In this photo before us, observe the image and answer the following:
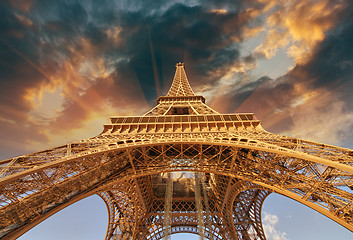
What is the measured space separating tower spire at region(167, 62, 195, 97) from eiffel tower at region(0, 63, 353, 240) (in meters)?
8.89

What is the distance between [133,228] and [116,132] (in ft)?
34.1

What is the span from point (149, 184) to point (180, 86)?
19107 millimetres

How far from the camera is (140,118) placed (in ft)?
48.5

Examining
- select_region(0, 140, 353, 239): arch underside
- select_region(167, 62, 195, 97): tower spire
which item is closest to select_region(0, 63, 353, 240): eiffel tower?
select_region(0, 140, 353, 239): arch underside

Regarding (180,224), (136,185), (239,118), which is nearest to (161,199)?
(180,224)

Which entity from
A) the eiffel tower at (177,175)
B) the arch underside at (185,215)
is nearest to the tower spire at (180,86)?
the eiffel tower at (177,175)

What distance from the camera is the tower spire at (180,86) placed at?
95.0ft

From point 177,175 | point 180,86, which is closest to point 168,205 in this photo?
point 177,175

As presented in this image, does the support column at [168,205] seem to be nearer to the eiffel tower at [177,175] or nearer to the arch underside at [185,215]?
the eiffel tower at [177,175]

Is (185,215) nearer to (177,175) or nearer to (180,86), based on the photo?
(177,175)

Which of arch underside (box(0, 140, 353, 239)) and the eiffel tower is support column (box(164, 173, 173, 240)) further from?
arch underside (box(0, 140, 353, 239))

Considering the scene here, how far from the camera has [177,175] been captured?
69.2 ft

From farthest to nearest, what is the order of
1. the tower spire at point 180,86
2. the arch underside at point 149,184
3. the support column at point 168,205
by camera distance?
1. the tower spire at point 180,86
2. the support column at point 168,205
3. the arch underside at point 149,184

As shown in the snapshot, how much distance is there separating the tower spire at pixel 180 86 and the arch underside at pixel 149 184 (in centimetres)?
1593
